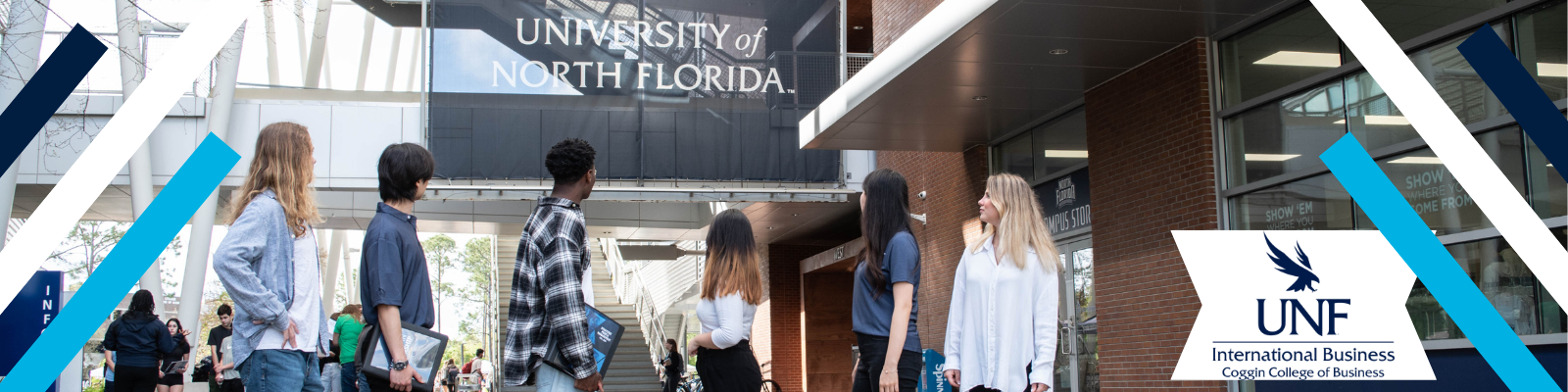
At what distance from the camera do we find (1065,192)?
12.5 metres

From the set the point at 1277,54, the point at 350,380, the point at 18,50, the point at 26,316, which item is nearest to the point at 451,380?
the point at 26,316

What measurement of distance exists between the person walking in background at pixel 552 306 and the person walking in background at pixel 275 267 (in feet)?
2.27

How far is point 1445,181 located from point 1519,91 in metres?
0.84

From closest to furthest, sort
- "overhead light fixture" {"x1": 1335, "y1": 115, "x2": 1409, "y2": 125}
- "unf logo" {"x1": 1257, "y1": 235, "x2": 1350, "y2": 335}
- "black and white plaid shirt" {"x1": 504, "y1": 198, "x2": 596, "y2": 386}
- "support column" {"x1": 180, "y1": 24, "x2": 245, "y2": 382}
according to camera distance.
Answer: "black and white plaid shirt" {"x1": 504, "y1": 198, "x2": 596, "y2": 386} → "overhead light fixture" {"x1": 1335, "y1": 115, "x2": 1409, "y2": 125} → "unf logo" {"x1": 1257, "y1": 235, "x2": 1350, "y2": 335} → "support column" {"x1": 180, "y1": 24, "x2": 245, "y2": 382}

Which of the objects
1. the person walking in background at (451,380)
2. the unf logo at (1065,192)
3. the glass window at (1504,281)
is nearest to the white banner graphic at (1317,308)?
the glass window at (1504,281)

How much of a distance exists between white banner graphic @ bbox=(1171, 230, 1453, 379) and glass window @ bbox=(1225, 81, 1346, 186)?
65cm

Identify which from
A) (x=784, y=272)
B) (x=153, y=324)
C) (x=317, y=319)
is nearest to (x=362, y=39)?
(x=784, y=272)

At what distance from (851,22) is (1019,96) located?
11.2 meters

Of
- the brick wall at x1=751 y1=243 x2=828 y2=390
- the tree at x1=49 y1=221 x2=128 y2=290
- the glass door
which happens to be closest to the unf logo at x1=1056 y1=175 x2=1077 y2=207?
the glass door

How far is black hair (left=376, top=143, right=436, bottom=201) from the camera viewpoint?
4191mm

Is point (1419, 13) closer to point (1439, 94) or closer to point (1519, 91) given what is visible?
point (1439, 94)

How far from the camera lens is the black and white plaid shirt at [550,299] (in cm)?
390

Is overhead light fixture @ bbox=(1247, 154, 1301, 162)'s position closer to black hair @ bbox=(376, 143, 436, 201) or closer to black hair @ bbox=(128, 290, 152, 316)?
black hair @ bbox=(376, 143, 436, 201)

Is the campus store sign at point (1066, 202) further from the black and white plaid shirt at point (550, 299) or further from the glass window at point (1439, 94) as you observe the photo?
the black and white plaid shirt at point (550, 299)
